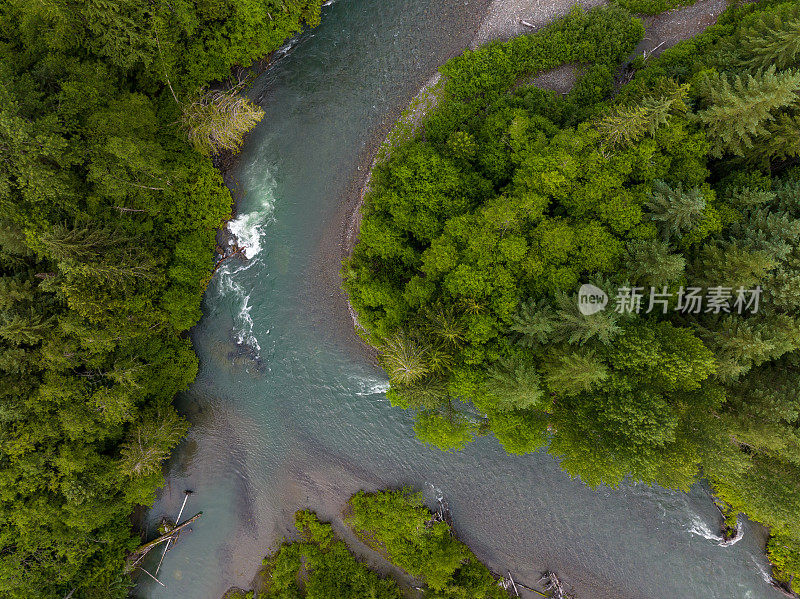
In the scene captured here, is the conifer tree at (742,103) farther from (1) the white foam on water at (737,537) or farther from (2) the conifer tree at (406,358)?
(1) the white foam on water at (737,537)

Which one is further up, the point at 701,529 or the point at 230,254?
the point at 230,254

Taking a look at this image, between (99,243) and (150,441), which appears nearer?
(99,243)

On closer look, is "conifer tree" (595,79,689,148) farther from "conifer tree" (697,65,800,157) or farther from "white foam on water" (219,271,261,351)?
"white foam on water" (219,271,261,351)

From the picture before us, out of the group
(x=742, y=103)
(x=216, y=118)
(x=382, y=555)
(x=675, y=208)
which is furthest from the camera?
(x=382, y=555)

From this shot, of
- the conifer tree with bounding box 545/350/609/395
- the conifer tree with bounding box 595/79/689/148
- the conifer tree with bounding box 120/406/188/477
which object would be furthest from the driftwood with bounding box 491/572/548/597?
the conifer tree with bounding box 595/79/689/148

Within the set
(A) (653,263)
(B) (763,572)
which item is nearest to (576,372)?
(A) (653,263)

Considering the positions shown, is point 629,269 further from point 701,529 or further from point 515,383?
point 701,529

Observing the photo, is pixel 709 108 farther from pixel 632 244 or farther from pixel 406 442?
pixel 406 442
